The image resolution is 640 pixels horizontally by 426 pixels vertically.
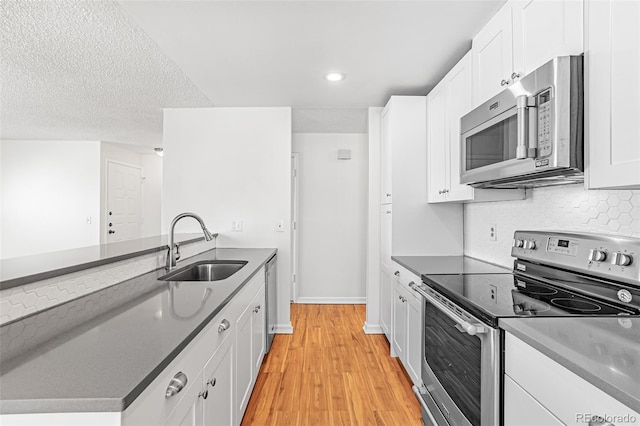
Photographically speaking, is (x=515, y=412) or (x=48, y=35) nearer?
(x=515, y=412)

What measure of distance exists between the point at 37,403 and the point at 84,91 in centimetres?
372

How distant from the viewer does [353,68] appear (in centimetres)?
273

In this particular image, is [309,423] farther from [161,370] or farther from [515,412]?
[161,370]

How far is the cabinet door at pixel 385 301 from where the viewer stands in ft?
10.4

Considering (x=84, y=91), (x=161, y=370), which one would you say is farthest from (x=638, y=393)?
(x=84, y=91)

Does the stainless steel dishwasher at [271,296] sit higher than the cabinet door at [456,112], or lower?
lower

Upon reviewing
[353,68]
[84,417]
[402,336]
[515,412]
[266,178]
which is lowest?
[402,336]

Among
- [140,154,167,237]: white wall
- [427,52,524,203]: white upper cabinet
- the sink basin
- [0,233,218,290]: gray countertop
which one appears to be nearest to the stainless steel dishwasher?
the sink basin

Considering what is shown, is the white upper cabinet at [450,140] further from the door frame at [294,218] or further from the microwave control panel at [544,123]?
the door frame at [294,218]

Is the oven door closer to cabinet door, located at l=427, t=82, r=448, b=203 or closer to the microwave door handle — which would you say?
the microwave door handle

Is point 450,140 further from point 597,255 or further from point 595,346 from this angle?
point 595,346

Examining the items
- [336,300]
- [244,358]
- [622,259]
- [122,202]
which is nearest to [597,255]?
[622,259]

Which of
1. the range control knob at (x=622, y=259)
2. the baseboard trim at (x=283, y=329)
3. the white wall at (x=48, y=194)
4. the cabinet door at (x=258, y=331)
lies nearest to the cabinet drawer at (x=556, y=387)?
the range control knob at (x=622, y=259)

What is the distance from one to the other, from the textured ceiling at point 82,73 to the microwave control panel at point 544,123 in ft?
7.28
